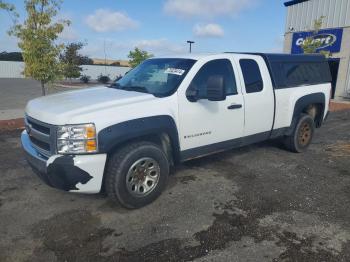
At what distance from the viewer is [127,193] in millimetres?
3572

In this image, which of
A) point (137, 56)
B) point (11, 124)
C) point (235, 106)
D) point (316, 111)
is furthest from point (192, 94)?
point (137, 56)

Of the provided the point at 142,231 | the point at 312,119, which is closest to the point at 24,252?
the point at 142,231

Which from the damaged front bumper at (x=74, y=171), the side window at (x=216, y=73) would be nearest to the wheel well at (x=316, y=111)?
the side window at (x=216, y=73)

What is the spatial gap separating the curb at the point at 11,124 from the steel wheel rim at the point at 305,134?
7.24m

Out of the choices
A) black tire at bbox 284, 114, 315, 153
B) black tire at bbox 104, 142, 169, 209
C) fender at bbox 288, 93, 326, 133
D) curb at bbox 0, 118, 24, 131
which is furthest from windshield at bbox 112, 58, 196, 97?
curb at bbox 0, 118, 24, 131

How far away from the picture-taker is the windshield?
409cm

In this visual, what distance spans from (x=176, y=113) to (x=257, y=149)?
3.10m

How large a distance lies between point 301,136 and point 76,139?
4.68 m

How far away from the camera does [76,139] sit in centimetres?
320

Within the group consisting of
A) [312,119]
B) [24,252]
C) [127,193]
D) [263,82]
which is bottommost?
[24,252]

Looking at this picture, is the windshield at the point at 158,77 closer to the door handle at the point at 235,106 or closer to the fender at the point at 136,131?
the fender at the point at 136,131

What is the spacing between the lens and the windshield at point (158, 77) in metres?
4.09

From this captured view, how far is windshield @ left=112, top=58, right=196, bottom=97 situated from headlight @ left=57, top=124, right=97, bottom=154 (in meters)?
1.09

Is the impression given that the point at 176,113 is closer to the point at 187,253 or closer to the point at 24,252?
the point at 187,253
